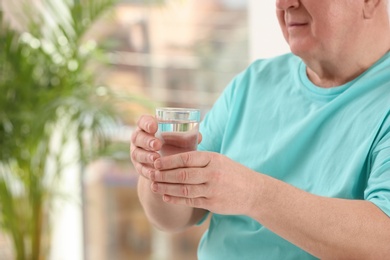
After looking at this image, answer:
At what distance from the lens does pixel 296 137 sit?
1.85 metres

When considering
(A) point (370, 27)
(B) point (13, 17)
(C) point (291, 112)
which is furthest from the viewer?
(B) point (13, 17)

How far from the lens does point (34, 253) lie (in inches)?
142

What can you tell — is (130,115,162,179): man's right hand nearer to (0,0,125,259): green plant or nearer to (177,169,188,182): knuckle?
(177,169,188,182): knuckle

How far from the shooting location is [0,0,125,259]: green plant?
336 centimetres

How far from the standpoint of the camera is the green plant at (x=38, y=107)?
3361 mm

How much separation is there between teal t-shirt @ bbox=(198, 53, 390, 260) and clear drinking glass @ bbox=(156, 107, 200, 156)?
354 millimetres

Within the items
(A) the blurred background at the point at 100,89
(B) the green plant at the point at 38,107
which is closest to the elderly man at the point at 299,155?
(A) the blurred background at the point at 100,89

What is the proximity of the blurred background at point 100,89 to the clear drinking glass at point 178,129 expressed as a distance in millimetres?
1560

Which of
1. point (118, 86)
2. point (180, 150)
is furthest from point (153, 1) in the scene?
point (180, 150)

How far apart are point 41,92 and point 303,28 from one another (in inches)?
72.0

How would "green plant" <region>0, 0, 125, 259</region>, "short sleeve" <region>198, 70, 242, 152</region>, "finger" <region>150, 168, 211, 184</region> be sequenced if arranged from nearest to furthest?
"finger" <region>150, 168, 211, 184</region>, "short sleeve" <region>198, 70, 242, 152</region>, "green plant" <region>0, 0, 125, 259</region>

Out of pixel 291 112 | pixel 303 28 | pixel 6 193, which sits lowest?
pixel 6 193

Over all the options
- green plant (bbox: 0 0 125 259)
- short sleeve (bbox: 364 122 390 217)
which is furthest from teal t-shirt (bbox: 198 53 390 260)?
Result: green plant (bbox: 0 0 125 259)

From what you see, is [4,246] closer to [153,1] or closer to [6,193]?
[6,193]
